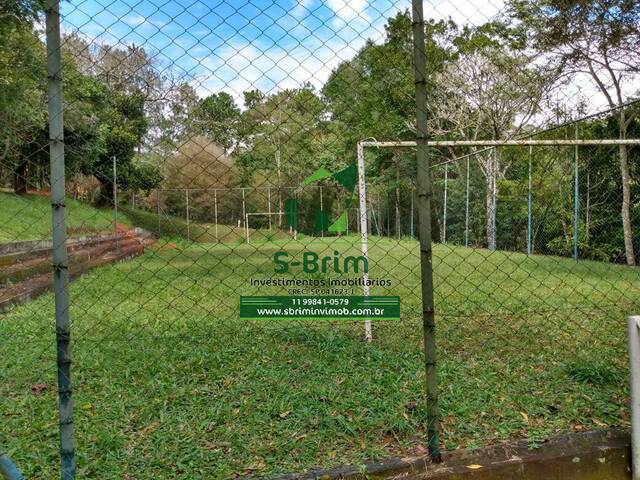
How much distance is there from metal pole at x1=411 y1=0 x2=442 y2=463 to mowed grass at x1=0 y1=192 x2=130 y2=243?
20.7ft

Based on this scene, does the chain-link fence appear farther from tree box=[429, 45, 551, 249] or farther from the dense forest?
tree box=[429, 45, 551, 249]

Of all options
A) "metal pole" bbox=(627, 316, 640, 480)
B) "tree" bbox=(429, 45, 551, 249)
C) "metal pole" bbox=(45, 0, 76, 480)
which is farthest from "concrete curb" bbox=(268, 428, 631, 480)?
"tree" bbox=(429, 45, 551, 249)

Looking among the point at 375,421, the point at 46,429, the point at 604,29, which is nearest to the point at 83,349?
the point at 46,429

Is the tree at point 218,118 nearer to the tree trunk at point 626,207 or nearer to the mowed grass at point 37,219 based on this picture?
the mowed grass at point 37,219

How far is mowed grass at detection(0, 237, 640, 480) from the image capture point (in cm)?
177

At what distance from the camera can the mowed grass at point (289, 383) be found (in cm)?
177

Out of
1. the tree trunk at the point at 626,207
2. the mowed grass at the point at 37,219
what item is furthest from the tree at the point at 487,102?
the mowed grass at the point at 37,219

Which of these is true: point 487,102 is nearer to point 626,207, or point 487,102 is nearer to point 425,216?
point 626,207

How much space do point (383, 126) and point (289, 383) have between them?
216 inches

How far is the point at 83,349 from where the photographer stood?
2.96 m

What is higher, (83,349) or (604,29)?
(604,29)

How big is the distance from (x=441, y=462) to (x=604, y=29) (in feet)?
21.9

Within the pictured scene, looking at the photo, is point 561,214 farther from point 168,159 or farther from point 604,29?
point 168,159

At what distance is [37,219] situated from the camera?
21.9ft
